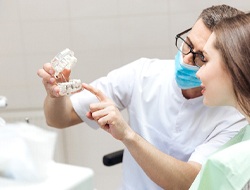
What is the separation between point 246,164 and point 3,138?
50cm

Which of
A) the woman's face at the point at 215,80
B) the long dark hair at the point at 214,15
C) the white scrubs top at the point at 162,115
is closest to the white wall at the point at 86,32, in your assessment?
the white scrubs top at the point at 162,115

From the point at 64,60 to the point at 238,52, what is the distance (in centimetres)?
45

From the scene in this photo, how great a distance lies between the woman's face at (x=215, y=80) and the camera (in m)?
0.98

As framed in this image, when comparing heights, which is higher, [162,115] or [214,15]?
[214,15]

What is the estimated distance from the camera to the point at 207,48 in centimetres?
103

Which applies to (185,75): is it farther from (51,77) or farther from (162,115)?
(51,77)

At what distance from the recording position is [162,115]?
137cm

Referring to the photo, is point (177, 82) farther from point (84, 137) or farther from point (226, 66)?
point (84, 137)

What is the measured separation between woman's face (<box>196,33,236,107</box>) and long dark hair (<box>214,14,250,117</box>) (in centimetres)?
2

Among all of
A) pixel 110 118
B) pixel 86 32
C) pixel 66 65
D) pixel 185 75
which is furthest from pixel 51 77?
pixel 86 32

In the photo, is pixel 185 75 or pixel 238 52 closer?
pixel 238 52

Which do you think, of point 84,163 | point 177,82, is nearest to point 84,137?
point 84,163

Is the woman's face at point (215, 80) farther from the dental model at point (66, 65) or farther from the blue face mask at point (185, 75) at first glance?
the dental model at point (66, 65)

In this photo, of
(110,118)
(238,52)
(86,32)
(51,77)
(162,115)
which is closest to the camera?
(238,52)
